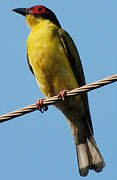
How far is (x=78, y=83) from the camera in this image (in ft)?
23.9

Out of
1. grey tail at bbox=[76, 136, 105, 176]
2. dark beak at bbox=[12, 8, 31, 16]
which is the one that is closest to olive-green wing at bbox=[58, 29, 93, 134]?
grey tail at bbox=[76, 136, 105, 176]

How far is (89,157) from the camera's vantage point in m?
7.59

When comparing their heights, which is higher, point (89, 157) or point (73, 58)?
point (73, 58)

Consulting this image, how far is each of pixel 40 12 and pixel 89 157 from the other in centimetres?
295

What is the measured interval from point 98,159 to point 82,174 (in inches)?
15.5

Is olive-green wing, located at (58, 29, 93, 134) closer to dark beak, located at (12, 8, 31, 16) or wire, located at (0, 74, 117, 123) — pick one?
dark beak, located at (12, 8, 31, 16)

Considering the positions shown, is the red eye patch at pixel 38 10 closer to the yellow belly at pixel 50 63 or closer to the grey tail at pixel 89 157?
the yellow belly at pixel 50 63

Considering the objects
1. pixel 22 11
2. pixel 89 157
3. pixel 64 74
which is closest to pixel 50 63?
pixel 64 74

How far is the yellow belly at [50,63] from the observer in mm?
6945

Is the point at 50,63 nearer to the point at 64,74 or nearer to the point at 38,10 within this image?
the point at 64,74

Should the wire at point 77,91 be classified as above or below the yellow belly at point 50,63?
below

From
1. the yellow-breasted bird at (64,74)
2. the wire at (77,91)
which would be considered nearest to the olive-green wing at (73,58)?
Answer: the yellow-breasted bird at (64,74)

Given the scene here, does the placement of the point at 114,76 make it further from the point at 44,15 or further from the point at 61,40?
the point at 44,15

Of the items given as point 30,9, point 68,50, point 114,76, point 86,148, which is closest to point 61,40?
point 68,50
